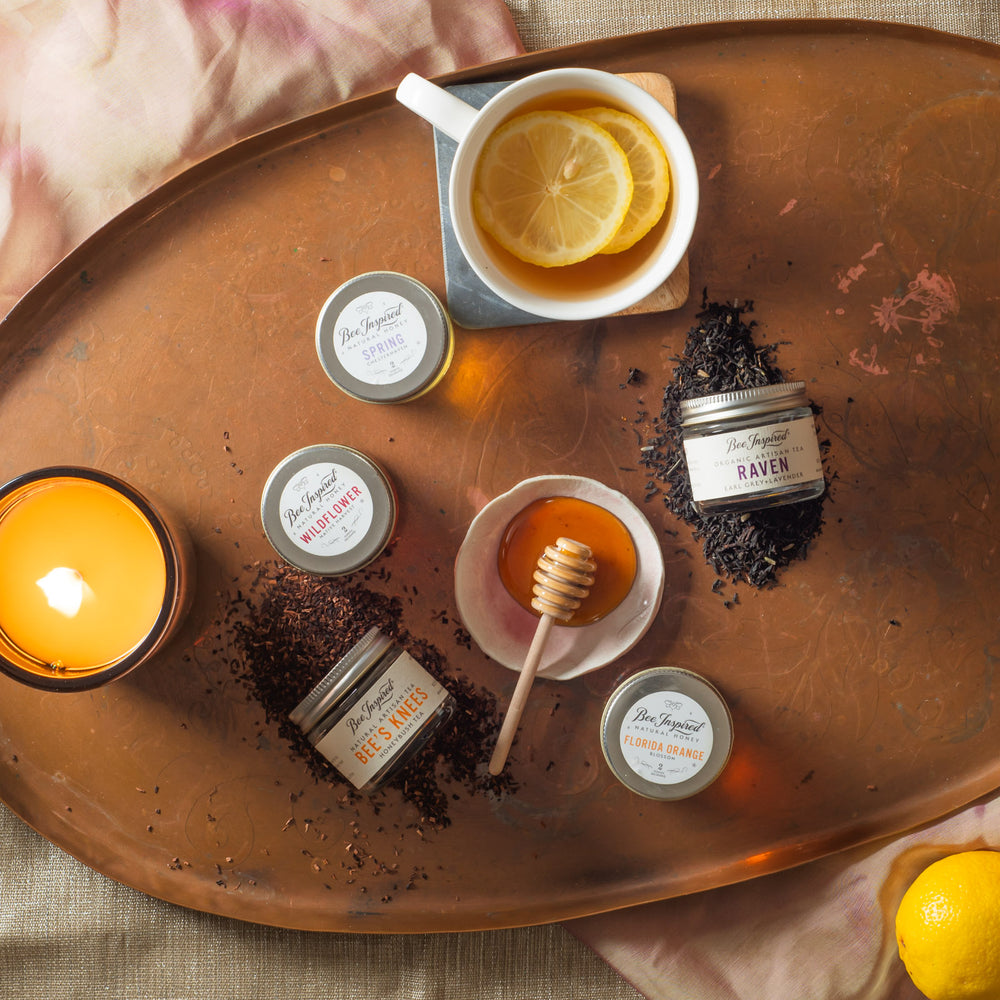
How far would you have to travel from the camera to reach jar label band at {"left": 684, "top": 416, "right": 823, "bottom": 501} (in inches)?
42.0

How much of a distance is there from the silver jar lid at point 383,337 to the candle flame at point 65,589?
417 mm

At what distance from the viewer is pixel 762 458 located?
1.07m

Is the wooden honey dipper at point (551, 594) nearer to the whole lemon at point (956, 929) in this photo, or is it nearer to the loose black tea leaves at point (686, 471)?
the loose black tea leaves at point (686, 471)

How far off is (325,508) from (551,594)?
1.05 ft

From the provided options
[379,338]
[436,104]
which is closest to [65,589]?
[379,338]

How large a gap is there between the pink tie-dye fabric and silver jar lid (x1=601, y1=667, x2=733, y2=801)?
0.93 meters

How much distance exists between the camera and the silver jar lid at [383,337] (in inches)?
44.9

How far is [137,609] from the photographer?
3.62 ft

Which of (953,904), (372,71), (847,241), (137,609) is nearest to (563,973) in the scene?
(953,904)

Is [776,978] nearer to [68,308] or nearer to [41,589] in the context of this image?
[41,589]

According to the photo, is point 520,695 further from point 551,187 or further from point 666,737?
point 551,187

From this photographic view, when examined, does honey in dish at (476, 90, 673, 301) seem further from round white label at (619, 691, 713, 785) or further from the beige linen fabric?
round white label at (619, 691, 713, 785)

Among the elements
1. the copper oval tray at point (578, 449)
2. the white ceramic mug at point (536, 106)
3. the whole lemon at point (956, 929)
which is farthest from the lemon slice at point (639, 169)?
the whole lemon at point (956, 929)

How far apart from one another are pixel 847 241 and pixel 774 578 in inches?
18.9
